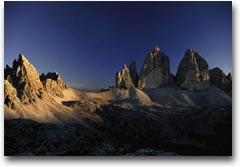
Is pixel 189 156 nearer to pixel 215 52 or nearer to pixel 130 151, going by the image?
pixel 130 151

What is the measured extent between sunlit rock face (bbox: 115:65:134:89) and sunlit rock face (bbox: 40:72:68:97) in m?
0.53

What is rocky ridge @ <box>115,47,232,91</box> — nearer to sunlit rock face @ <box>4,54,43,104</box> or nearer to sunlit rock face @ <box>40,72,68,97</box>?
sunlit rock face @ <box>40,72,68,97</box>

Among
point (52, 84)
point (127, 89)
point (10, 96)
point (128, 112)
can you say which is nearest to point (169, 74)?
point (127, 89)

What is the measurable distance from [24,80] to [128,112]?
1.11 meters

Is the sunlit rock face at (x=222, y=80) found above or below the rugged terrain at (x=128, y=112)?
above

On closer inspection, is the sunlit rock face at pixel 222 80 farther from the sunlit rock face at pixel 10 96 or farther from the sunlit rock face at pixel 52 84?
the sunlit rock face at pixel 10 96

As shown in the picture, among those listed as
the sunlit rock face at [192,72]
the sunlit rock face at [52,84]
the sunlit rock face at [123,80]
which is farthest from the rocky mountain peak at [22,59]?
the sunlit rock face at [192,72]

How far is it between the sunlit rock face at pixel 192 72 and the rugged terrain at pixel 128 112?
0.01m

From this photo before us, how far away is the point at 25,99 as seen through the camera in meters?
3.62

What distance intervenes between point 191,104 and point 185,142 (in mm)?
392

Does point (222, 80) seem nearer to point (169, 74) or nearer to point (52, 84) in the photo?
point (169, 74)

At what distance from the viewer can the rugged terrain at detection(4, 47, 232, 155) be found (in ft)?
11.9

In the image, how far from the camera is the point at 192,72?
3.73m

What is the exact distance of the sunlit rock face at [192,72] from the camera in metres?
3.70
